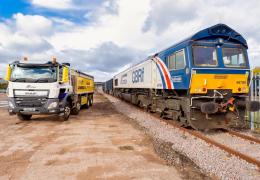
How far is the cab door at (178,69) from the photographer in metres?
8.30

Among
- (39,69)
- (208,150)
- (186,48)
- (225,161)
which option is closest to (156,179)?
(225,161)

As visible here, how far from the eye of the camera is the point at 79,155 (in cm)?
569

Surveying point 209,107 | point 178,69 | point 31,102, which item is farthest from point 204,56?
point 31,102

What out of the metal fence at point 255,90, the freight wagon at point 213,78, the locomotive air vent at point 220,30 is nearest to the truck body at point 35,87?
the freight wagon at point 213,78

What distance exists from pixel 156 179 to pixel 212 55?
17.8ft

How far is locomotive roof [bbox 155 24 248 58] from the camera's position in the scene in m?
8.12

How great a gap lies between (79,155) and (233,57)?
6202mm

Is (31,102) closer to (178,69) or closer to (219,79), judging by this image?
(178,69)

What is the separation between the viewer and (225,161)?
5.34 meters

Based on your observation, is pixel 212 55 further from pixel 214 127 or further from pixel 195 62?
pixel 214 127

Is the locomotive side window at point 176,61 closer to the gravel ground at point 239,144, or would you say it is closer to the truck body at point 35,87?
the gravel ground at point 239,144

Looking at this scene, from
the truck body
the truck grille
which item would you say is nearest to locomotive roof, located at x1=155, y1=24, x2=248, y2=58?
the truck body

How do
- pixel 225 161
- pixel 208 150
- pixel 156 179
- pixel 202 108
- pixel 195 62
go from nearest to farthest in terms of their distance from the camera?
1. pixel 156 179
2. pixel 225 161
3. pixel 208 150
4. pixel 202 108
5. pixel 195 62

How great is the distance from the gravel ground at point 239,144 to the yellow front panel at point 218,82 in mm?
1523
